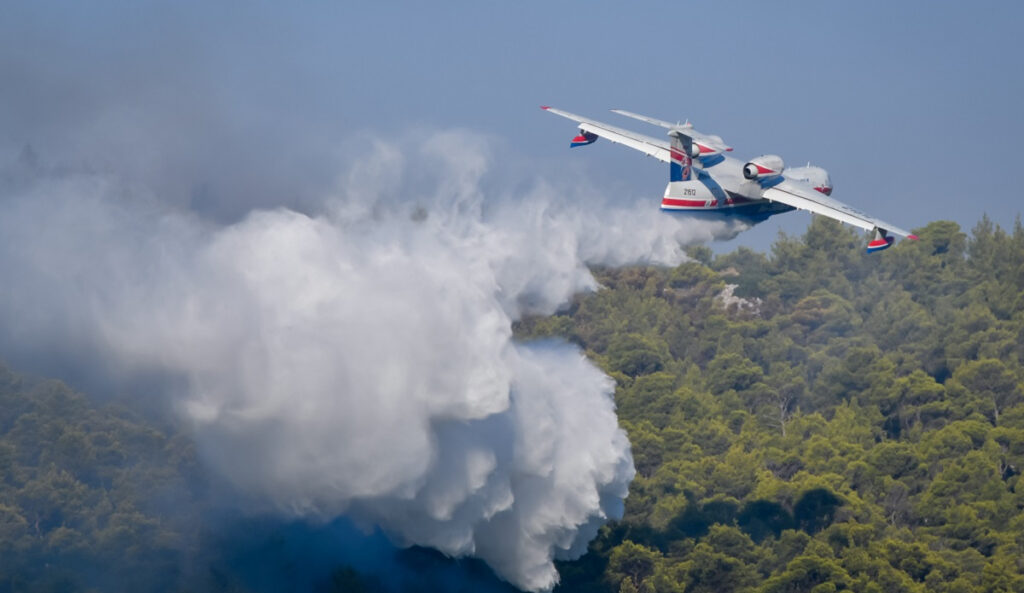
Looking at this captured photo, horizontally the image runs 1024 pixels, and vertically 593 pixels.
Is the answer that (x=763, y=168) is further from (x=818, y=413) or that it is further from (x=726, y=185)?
(x=818, y=413)

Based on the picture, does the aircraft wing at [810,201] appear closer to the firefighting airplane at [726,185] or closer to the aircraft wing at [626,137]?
the firefighting airplane at [726,185]

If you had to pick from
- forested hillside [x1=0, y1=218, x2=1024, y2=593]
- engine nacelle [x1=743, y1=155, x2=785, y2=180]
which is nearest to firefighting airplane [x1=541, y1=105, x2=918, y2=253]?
engine nacelle [x1=743, y1=155, x2=785, y2=180]

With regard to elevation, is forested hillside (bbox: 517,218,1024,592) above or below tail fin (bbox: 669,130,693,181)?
below

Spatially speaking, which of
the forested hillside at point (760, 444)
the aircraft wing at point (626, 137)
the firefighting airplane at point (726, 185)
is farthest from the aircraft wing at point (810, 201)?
the forested hillside at point (760, 444)

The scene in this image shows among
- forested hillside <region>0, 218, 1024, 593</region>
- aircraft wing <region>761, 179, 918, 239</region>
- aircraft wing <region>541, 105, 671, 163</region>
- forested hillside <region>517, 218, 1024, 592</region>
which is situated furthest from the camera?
forested hillside <region>517, 218, 1024, 592</region>

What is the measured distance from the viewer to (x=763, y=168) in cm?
6178

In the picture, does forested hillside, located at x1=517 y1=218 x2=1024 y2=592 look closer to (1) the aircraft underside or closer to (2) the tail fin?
(1) the aircraft underside

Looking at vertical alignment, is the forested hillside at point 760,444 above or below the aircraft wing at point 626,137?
below

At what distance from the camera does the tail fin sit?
62688 mm

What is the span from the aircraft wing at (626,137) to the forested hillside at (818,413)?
53.8 ft

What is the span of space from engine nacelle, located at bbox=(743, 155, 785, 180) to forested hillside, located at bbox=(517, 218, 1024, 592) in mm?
17870

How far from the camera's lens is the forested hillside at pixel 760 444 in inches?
2702

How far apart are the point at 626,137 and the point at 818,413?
37.8 meters

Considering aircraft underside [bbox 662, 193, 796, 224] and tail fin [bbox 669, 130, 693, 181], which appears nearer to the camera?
aircraft underside [bbox 662, 193, 796, 224]
